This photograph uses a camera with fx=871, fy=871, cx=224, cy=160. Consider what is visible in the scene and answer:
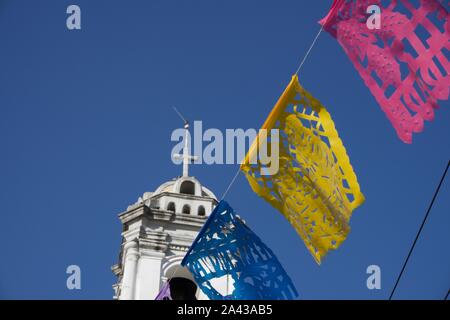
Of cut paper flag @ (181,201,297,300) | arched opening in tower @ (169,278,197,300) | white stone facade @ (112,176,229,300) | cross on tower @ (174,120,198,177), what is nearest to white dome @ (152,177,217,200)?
white stone facade @ (112,176,229,300)

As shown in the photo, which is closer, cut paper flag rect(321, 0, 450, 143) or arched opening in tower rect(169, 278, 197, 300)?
cut paper flag rect(321, 0, 450, 143)

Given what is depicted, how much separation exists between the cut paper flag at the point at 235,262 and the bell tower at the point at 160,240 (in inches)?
334

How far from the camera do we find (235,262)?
46.7 ft

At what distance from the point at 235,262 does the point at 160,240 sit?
9.84 metres

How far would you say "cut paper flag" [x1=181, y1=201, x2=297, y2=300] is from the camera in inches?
546

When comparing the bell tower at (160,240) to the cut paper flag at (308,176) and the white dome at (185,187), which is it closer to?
the white dome at (185,187)

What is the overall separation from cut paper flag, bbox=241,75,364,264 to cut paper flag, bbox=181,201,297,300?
0.88 metres

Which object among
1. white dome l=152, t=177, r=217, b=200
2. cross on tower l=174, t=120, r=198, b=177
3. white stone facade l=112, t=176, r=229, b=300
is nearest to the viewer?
white stone facade l=112, t=176, r=229, b=300

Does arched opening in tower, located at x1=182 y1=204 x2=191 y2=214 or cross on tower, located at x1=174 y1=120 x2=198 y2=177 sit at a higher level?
cross on tower, located at x1=174 y1=120 x2=198 y2=177

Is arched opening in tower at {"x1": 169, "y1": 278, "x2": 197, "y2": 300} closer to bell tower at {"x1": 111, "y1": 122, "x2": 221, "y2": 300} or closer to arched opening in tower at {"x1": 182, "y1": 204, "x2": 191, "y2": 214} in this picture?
bell tower at {"x1": 111, "y1": 122, "x2": 221, "y2": 300}

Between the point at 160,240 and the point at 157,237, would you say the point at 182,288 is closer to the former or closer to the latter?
the point at 160,240

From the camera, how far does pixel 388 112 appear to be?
1116 cm

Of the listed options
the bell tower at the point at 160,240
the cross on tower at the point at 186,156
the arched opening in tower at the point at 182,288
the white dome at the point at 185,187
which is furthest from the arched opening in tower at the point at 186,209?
the arched opening in tower at the point at 182,288

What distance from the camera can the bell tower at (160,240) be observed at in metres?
23.1
